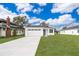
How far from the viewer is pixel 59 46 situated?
9938 millimetres

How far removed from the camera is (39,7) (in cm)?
1002

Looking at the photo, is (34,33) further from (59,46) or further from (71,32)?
(71,32)

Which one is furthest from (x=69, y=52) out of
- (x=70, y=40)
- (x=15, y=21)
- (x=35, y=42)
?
(x=15, y=21)

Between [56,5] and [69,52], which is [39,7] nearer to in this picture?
[56,5]

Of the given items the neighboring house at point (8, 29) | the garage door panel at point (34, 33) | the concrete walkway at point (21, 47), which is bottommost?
the concrete walkway at point (21, 47)

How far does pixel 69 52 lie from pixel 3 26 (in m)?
3.49

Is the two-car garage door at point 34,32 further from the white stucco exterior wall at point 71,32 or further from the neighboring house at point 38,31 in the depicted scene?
the white stucco exterior wall at point 71,32

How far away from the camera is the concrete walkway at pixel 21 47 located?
896 cm

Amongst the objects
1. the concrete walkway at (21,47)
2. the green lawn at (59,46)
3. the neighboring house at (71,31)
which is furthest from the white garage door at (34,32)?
the neighboring house at (71,31)

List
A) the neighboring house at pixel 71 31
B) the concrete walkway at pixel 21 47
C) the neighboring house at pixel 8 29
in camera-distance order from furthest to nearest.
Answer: the neighboring house at pixel 8 29 → the neighboring house at pixel 71 31 → the concrete walkway at pixel 21 47

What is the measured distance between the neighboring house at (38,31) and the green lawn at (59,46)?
270mm

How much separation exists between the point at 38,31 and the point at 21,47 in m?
1.29

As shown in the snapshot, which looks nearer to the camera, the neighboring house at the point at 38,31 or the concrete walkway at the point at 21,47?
the concrete walkway at the point at 21,47

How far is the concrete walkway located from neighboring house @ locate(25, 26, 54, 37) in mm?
262
